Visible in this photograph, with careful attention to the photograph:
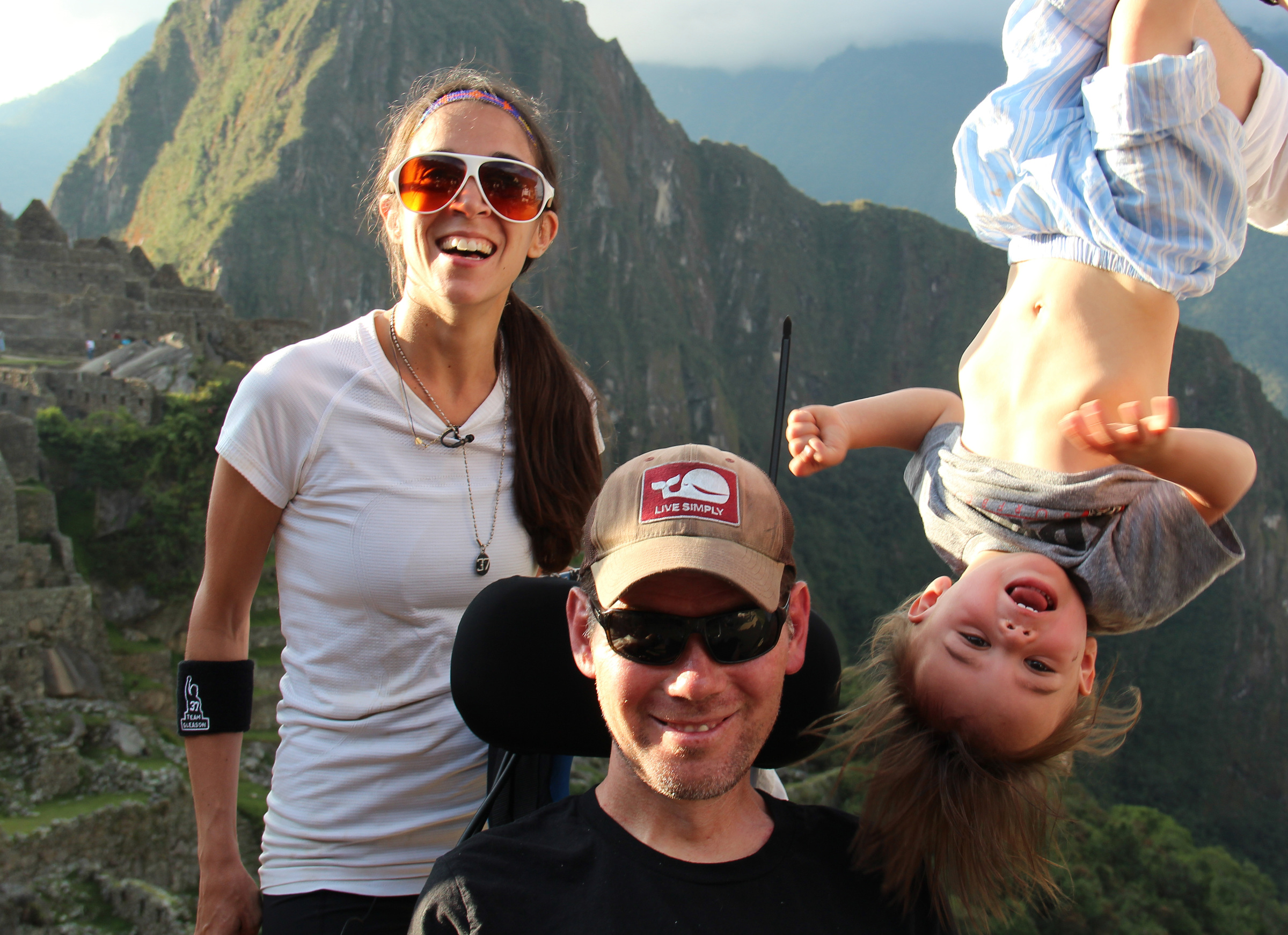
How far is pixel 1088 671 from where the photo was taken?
2.34m

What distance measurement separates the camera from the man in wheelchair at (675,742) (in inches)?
71.9

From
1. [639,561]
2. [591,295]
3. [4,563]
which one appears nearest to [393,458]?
[639,561]

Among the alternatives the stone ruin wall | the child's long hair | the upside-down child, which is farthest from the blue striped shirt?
the stone ruin wall

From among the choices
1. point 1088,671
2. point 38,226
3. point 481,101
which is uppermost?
point 38,226

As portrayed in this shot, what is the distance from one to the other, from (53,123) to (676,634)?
140m

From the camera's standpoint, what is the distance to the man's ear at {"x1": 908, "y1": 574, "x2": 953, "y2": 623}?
2457mm

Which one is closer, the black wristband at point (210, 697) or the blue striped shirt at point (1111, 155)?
the blue striped shirt at point (1111, 155)

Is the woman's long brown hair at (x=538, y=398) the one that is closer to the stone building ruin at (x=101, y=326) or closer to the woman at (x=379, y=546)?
the woman at (x=379, y=546)

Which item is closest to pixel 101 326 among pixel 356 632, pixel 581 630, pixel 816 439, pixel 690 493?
pixel 356 632

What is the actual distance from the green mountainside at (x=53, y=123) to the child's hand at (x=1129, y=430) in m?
109

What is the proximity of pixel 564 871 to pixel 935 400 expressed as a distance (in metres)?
1.86

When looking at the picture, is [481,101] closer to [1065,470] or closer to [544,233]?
[544,233]

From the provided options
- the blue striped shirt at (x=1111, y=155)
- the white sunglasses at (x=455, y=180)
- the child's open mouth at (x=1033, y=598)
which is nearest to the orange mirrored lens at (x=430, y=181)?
the white sunglasses at (x=455, y=180)

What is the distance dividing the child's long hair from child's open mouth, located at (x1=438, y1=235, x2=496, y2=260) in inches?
60.0
